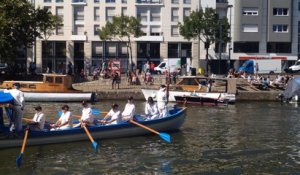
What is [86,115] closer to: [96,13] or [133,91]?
[133,91]

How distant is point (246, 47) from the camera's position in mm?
85625

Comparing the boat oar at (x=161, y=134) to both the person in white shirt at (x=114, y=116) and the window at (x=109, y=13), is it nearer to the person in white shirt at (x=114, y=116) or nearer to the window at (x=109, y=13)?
the person in white shirt at (x=114, y=116)

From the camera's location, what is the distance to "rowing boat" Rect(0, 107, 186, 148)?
24531 millimetres

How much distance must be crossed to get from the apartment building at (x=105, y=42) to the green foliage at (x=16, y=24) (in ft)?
80.2

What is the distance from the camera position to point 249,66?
7662 cm

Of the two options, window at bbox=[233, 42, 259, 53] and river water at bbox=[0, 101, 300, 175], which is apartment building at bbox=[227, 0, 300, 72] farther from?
river water at bbox=[0, 101, 300, 175]

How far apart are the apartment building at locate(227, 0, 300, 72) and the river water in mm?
51444

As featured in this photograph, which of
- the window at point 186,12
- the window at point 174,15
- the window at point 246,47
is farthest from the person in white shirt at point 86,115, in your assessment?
the window at point 246,47

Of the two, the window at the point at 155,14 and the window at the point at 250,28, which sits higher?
the window at the point at 155,14

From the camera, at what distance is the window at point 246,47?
280 feet

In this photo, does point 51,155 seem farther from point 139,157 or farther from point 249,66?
point 249,66

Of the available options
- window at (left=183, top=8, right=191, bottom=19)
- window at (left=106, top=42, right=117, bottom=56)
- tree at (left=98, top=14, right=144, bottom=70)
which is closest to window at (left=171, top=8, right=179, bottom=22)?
window at (left=183, top=8, right=191, bottom=19)

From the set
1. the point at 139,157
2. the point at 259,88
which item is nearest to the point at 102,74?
the point at 259,88

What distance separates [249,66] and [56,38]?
28.9 metres
